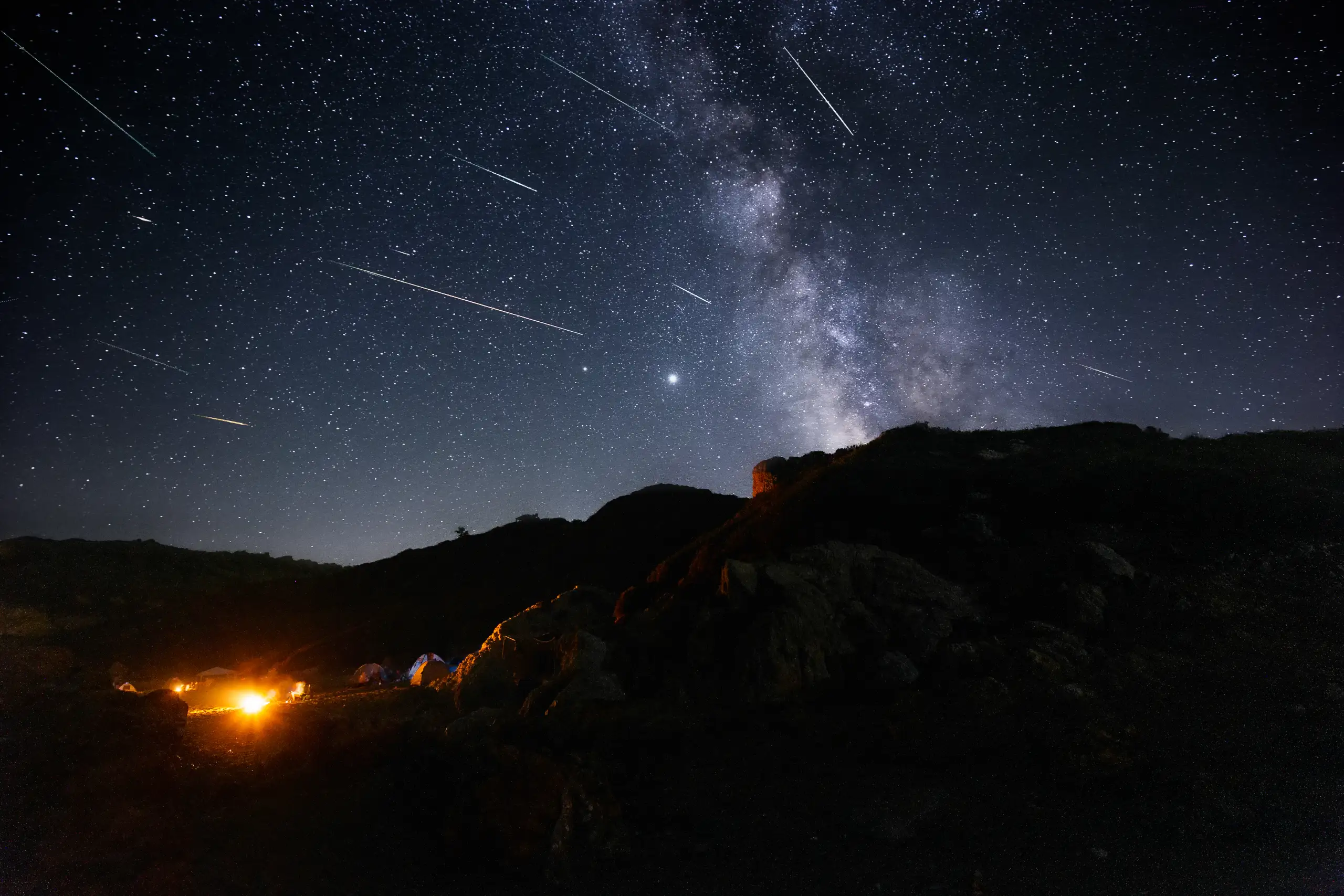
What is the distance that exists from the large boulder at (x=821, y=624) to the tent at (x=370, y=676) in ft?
60.0

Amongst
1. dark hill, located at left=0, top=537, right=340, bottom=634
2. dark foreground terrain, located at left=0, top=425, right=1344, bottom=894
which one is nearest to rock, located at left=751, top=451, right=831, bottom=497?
dark foreground terrain, located at left=0, top=425, right=1344, bottom=894

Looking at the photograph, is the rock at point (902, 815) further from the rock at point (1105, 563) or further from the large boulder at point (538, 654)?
the rock at point (1105, 563)

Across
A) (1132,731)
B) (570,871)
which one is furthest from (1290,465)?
(570,871)

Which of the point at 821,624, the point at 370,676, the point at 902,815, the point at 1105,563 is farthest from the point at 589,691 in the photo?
the point at 370,676

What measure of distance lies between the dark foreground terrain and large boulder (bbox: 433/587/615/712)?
11 centimetres

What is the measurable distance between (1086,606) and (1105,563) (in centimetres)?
146

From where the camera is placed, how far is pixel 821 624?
12.3 metres

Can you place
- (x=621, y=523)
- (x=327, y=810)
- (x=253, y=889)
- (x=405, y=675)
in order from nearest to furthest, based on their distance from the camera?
1. (x=253, y=889)
2. (x=327, y=810)
3. (x=405, y=675)
4. (x=621, y=523)

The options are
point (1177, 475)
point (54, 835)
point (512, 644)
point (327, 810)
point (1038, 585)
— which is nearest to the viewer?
point (54, 835)

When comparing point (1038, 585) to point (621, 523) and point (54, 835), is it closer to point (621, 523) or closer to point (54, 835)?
point (54, 835)

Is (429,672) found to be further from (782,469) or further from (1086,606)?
(1086,606)

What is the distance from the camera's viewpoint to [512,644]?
57.0ft

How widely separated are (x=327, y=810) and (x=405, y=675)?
59.3 feet

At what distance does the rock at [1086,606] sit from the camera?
11.5 metres
